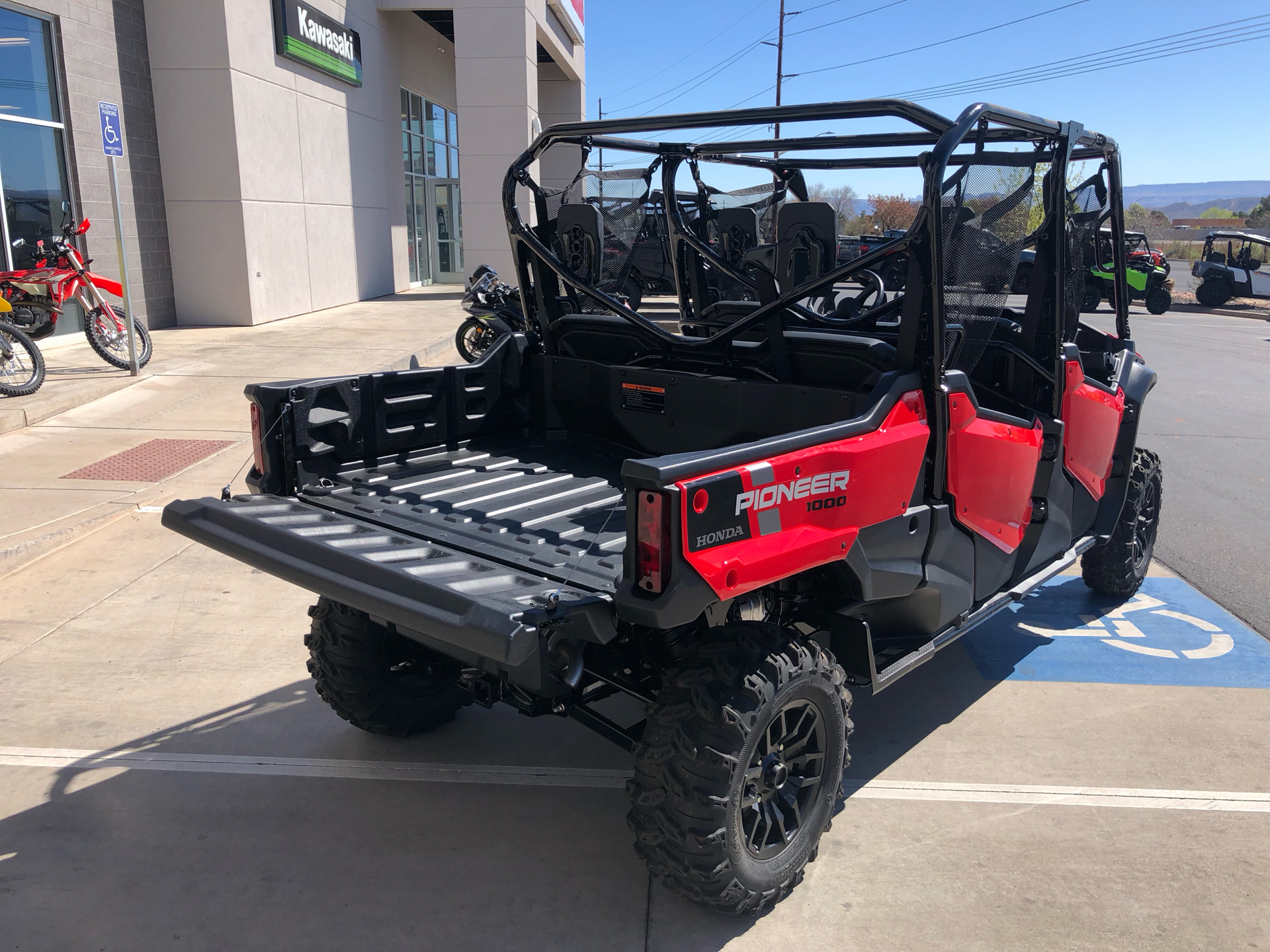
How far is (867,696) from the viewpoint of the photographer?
429cm

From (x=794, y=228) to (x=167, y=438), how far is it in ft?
21.5

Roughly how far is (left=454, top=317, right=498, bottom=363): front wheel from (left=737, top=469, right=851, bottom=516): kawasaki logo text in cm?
1010

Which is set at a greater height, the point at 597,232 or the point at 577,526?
the point at 597,232

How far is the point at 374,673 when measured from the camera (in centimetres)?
362

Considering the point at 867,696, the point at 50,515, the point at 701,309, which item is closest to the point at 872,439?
the point at 867,696

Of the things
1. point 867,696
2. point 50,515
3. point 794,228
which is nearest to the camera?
point 794,228

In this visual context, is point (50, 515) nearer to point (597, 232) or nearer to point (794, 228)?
point (597, 232)

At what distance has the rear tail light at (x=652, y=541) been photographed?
2.34m

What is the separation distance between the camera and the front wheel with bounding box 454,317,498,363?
1255 centimetres

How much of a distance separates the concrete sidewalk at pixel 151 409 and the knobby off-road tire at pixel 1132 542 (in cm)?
564

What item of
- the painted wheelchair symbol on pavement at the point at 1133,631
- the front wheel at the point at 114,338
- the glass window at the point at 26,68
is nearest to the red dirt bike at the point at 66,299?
the front wheel at the point at 114,338

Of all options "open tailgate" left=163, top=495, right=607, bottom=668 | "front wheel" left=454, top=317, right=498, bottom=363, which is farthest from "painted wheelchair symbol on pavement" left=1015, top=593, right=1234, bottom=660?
"front wheel" left=454, top=317, right=498, bottom=363

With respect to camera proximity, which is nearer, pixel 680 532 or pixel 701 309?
pixel 680 532

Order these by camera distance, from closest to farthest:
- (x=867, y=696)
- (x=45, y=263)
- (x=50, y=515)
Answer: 1. (x=867, y=696)
2. (x=50, y=515)
3. (x=45, y=263)
